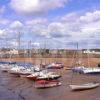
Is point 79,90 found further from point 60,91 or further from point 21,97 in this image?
point 21,97

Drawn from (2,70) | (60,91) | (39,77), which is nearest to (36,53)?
(2,70)

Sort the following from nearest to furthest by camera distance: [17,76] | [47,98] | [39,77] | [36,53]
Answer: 1. [47,98]
2. [39,77]
3. [17,76]
4. [36,53]

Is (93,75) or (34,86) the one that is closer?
(34,86)

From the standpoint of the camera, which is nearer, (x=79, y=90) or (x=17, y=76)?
(x=79, y=90)

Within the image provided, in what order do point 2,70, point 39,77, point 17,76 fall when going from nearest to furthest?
point 39,77 → point 17,76 → point 2,70

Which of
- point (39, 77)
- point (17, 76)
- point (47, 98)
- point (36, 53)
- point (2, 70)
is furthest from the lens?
point (36, 53)

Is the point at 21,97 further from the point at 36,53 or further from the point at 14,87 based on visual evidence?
the point at 36,53

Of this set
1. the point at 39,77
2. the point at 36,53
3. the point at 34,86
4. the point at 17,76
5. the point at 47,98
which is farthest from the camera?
the point at 36,53

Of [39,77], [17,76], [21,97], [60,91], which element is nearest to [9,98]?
[21,97]

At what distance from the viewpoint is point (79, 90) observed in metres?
50.9

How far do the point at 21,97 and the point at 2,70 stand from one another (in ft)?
168

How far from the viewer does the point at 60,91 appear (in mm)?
51500

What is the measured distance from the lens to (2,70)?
316ft

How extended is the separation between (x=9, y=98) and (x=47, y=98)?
5.28 metres
